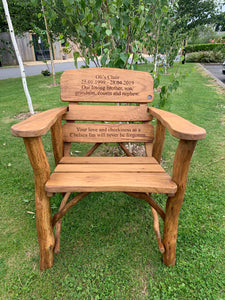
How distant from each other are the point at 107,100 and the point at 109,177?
80 cm

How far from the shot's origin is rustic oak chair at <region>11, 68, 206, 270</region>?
3.83ft

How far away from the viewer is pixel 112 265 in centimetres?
143

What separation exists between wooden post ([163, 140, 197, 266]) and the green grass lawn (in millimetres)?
151

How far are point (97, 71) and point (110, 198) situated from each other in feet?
3.91

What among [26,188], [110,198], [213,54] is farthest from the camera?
[213,54]

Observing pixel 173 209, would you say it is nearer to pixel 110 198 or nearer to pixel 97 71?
pixel 110 198

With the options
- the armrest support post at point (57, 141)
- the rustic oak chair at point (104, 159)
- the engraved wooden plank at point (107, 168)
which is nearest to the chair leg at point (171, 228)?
the rustic oak chair at point (104, 159)

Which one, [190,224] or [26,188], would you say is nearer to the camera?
[190,224]

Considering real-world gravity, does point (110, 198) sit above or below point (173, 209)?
below

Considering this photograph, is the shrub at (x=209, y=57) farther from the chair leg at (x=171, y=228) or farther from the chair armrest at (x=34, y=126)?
the chair armrest at (x=34, y=126)

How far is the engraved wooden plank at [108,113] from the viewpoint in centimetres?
178

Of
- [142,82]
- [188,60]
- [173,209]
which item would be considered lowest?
[188,60]

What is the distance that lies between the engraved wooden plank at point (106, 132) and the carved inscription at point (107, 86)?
27cm

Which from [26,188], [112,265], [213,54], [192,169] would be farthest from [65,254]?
[213,54]
